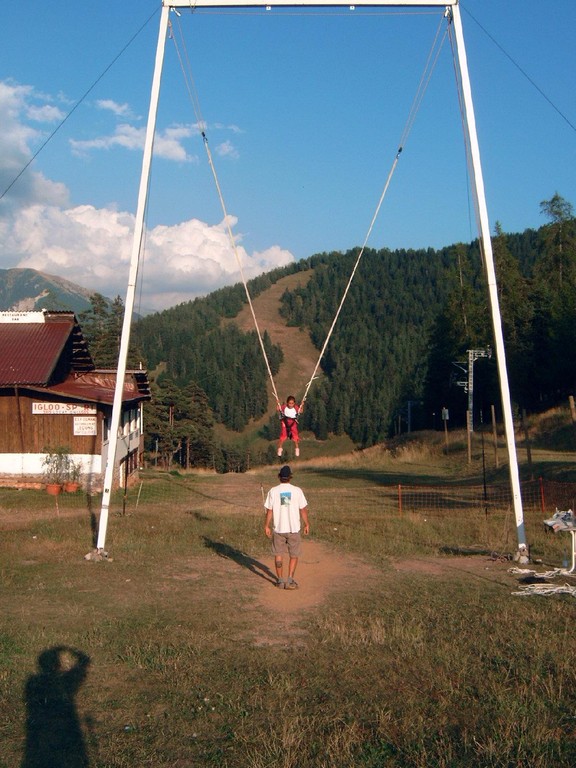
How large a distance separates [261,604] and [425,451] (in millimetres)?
43933

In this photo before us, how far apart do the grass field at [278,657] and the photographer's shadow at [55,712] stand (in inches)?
0.8

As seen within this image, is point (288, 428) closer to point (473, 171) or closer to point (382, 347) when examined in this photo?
point (473, 171)

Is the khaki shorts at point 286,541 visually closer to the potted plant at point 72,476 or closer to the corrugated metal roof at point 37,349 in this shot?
the potted plant at point 72,476

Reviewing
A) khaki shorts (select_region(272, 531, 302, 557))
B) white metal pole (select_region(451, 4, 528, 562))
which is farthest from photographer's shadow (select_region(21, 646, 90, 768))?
white metal pole (select_region(451, 4, 528, 562))

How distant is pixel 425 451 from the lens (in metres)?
52.8

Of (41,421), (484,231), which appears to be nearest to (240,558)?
(484,231)

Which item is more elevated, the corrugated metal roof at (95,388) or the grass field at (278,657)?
the corrugated metal roof at (95,388)

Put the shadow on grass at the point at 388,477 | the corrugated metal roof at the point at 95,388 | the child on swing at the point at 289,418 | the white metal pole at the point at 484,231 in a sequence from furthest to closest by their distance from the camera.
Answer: the shadow on grass at the point at 388,477 → the corrugated metal roof at the point at 95,388 → the child on swing at the point at 289,418 → the white metal pole at the point at 484,231

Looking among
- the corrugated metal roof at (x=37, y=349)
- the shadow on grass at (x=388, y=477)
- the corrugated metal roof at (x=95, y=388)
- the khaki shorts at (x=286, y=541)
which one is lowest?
the shadow on grass at (x=388, y=477)

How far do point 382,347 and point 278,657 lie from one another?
143311 millimetres

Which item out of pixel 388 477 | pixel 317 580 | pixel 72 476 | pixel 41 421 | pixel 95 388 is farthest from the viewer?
pixel 388 477

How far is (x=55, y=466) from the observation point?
1083 inches

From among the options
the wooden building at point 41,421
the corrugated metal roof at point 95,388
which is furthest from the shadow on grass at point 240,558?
the corrugated metal roof at point 95,388

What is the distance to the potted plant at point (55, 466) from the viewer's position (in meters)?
27.5
